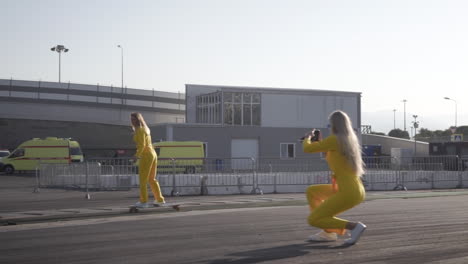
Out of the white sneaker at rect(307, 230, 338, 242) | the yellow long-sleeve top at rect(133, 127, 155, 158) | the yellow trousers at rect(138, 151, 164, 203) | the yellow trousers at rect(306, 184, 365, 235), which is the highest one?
the yellow long-sleeve top at rect(133, 127, 155, 158)

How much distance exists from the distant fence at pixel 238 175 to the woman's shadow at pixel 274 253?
1196 centimetres

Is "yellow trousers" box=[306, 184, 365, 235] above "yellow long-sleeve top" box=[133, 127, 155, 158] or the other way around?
the other way around

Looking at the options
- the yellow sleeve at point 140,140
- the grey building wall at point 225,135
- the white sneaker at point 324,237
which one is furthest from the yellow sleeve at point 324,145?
the grey building wall at point 225,135

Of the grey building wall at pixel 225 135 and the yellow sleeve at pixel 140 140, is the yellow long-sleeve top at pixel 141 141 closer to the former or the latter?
the yellow sleeve at pixel 140 140

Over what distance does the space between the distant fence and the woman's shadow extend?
39.2ft

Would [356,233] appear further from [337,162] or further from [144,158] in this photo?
[144,158]

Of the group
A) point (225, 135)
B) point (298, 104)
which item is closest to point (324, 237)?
point (225, 135)

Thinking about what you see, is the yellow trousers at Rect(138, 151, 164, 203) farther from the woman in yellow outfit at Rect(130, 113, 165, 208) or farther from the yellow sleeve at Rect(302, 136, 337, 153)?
the yellow sleeve at Rect(302, 136, 337, 153)

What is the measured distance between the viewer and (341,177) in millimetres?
7547

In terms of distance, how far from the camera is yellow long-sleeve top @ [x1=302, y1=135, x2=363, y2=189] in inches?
297

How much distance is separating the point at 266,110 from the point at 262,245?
139ft

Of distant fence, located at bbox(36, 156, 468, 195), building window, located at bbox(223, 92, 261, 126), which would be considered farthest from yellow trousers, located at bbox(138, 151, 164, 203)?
building window, located at bbox(223, 92, 261, 126)

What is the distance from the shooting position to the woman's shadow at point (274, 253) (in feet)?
21.5

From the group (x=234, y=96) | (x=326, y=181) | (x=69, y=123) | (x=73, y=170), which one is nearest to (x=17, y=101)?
(x=69, y=123)
